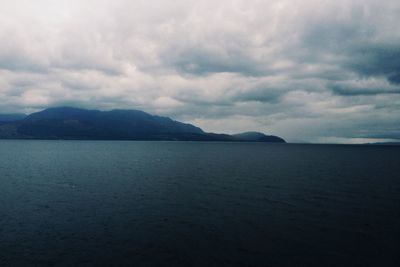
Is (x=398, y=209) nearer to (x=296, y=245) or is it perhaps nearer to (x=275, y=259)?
(x=296, y=245)

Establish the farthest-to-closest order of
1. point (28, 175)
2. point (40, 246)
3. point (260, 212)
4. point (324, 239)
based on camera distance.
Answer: point (28, 175) → point (260, 212) → point (324, 239) → point (40, 246)

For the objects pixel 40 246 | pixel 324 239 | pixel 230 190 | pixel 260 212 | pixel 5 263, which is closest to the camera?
pixel 5 263

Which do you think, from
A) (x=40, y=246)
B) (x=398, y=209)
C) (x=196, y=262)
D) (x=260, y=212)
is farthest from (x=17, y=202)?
(x=398, y=209)

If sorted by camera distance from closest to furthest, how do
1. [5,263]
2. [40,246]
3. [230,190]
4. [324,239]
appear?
[5,263], [40,246], [324,239], [230,190]

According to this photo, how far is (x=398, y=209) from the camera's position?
51938mm

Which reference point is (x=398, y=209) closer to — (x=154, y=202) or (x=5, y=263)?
(x=154, y=202)

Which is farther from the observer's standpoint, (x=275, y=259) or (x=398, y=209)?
(x=398, y=209)

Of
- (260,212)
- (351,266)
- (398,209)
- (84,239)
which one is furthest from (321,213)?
(84,239)

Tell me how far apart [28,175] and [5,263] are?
68.6 metres

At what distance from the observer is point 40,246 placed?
33.7m

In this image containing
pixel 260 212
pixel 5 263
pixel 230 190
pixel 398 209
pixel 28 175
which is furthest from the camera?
pixel 28 175

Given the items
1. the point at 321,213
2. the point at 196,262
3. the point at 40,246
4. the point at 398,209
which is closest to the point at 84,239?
the point at 40,246

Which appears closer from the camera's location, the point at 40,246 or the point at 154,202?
the point at 40,246

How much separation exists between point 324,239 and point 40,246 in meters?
34.3
